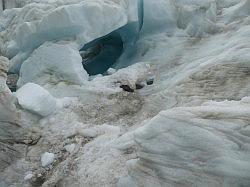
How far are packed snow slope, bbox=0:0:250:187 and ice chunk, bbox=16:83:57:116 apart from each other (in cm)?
2

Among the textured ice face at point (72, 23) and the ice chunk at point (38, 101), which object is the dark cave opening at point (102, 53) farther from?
the ice chunk at point (38, 101)

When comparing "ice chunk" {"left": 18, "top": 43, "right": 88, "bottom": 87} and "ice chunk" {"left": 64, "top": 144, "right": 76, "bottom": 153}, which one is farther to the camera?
"ice chunk" {"left": 18, "top": 43, "right": 88, "bottom": 87}

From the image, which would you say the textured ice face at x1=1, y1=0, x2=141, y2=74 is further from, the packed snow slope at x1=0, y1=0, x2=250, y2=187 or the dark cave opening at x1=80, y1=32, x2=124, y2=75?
the dark cave opening at x1=80, y1=32, x2=124, y2=75

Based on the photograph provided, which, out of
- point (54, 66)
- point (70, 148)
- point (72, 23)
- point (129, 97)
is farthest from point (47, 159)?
point (72, 23)

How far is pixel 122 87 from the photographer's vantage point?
10.0 metres

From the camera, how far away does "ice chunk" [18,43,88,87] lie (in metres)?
10.4

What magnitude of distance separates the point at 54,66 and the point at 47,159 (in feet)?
10.9

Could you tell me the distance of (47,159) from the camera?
7836 millimetres

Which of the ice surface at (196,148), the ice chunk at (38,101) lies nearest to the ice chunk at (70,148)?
the ice chunk at (38,101)

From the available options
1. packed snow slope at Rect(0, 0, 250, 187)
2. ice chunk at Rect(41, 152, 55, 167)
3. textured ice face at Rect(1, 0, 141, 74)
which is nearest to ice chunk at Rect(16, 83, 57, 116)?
packed snow slope at Rect(0, 0, 250, 187)

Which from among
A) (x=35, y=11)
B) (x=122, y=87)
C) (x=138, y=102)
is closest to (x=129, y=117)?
(x=138, y=102)

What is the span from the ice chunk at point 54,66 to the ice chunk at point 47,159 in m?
2.64

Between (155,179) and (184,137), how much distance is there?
2.20 ft

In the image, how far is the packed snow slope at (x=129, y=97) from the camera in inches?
228
